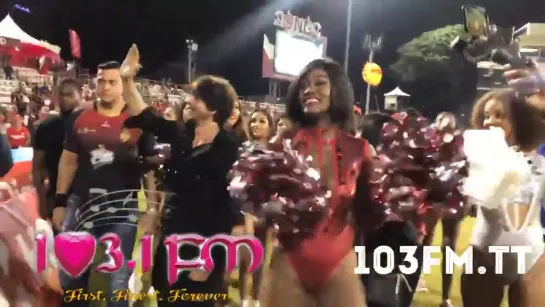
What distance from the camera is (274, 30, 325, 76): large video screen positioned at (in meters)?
1.68

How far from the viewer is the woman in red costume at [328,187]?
1.68 meters

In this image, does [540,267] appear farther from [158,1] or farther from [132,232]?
[158,1]

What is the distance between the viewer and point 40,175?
66.3 inches

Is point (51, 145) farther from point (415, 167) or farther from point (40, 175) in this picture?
point (415, 167)

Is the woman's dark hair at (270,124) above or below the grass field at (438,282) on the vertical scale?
above

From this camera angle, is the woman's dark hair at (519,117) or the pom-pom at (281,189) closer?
the pom-pom at (281,189)

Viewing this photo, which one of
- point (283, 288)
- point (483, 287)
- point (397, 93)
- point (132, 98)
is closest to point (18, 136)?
point (132, 98)

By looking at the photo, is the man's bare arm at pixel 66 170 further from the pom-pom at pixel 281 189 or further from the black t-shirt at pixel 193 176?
the pom-pom at pixel 281 189

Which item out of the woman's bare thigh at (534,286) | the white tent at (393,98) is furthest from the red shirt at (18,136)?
the woman's bare thigh at (534,286)

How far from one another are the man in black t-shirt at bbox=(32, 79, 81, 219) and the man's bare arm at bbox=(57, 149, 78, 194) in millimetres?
12

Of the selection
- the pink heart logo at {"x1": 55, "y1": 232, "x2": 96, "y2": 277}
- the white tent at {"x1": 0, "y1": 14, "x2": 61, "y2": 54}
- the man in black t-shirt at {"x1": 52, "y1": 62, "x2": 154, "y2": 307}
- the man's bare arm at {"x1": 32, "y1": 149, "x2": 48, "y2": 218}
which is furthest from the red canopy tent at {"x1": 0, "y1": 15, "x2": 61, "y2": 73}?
the pink heart logo at {"x1": 55, "y1": 232, "x2": 96, "y2": 277}

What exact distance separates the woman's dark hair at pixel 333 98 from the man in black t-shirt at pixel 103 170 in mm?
431

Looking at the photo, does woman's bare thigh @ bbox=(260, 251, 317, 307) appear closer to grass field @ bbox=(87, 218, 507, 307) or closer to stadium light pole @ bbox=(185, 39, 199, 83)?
grass field @ bbox=(87, 218, 507, 307)

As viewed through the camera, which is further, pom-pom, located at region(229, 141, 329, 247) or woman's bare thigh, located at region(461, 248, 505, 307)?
woman's bare thigh, located at region(461, 248, 505, 307)
